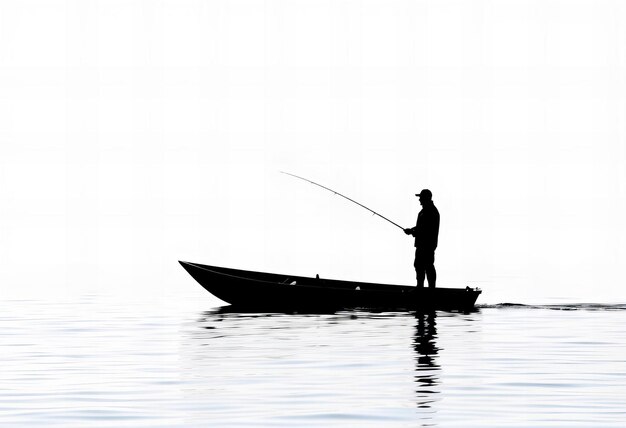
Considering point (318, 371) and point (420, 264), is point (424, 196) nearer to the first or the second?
point (420, 264)

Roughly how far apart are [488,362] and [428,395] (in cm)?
338

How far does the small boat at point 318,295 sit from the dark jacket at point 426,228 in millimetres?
1194

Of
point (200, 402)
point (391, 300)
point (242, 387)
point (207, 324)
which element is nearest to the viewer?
point (200, 402)

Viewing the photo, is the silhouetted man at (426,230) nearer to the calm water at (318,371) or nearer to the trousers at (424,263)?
the trousers at (424,263)

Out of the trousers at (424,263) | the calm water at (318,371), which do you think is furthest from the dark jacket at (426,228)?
the calm water at (318,371)

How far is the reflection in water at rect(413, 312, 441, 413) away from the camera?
1315cm

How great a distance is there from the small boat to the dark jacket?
1.19m

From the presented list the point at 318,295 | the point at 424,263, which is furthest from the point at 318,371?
the point at 318,295

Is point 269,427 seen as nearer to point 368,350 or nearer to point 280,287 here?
point 368,350

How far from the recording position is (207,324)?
2384 centimetres

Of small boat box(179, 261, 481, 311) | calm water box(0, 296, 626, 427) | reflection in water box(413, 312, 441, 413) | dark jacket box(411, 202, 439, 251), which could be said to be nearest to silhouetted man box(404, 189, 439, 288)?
dark jacket box(411, 202, 439, 251)

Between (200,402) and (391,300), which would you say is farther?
(391,300)

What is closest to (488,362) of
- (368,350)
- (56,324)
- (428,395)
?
(368,350)

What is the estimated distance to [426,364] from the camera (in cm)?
1611
